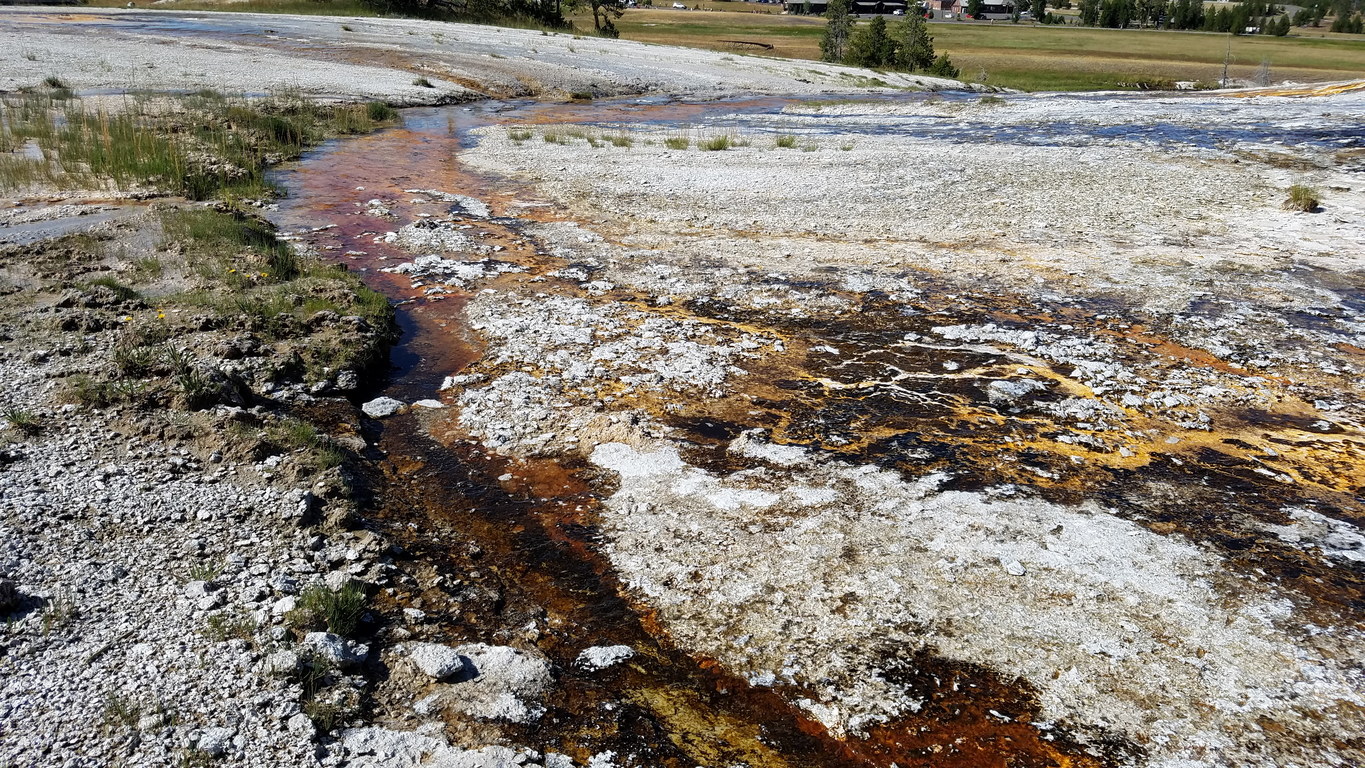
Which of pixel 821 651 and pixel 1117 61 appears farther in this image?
pixel 1117 61

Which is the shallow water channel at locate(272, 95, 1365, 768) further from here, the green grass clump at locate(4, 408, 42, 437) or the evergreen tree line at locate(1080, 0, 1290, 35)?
the evergreen tree line at locate(1080, 0, 1290, 35)

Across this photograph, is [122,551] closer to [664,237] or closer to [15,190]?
[664,237]

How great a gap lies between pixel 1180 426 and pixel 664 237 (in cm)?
565

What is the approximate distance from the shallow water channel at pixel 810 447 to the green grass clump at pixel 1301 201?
15.2 feet

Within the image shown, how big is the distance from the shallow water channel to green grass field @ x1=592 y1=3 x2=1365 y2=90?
3757 centimetres

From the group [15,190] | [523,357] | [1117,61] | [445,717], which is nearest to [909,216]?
[523,357]

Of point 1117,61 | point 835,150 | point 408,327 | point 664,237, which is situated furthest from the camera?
point 1117,61

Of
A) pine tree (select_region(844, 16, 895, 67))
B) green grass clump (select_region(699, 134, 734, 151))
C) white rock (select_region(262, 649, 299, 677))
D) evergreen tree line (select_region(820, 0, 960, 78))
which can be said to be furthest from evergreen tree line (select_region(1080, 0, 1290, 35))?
white rock (select_region(262, 649, 299, 677))

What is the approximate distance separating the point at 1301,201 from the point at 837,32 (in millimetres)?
46134

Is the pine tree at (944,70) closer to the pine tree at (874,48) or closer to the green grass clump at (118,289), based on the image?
the pine tree at (874,48)

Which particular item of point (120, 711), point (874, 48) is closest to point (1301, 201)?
point (120, 711)

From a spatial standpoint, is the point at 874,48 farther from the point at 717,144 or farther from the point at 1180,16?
the point at 1180,16

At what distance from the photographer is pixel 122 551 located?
12.3 feet

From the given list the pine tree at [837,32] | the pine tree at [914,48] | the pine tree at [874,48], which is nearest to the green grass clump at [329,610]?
the pine tree at [874,48]
